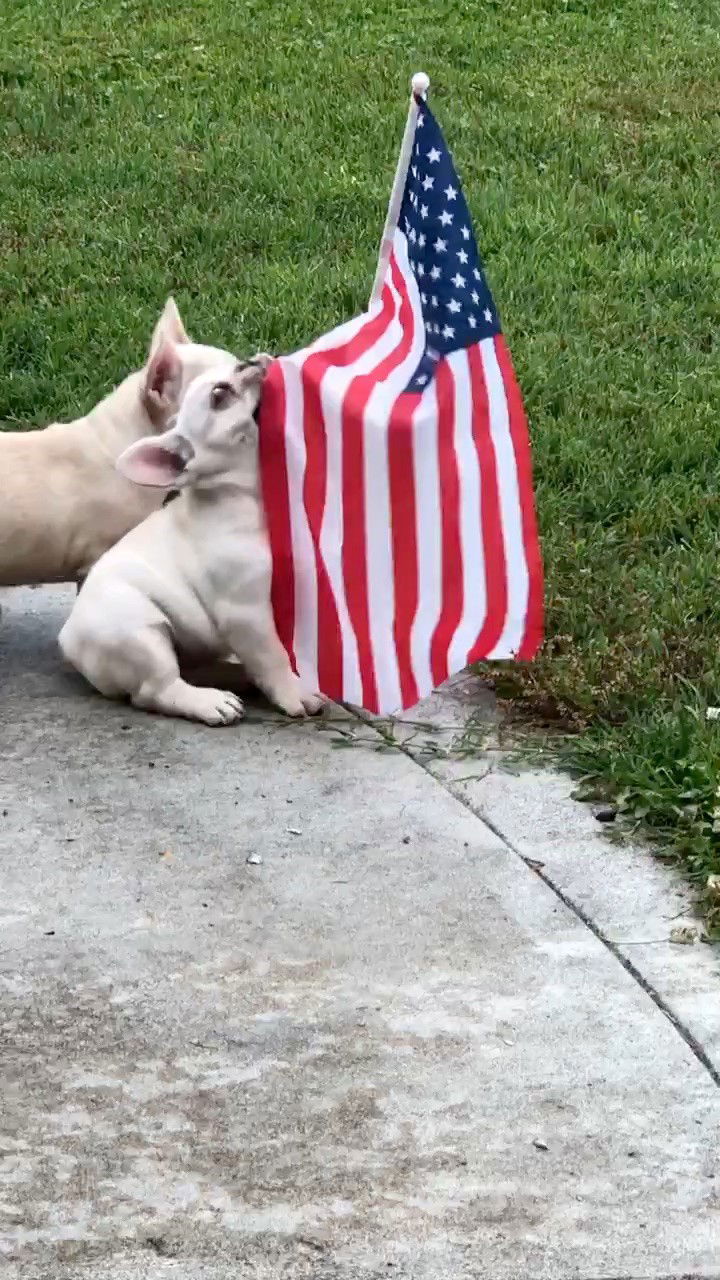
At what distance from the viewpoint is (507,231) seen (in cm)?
889

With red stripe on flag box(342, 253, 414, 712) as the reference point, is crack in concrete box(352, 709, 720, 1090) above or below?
below

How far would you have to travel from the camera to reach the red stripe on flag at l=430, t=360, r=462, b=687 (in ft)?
16.2

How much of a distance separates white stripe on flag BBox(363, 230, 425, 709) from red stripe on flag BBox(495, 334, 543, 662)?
9.9 inches

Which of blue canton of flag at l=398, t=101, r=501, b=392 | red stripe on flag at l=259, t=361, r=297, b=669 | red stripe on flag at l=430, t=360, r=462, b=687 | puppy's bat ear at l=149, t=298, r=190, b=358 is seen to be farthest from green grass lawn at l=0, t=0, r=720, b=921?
puppy's bat ear at l=149, t=298, r=190, b=358

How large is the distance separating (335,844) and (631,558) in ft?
6.47

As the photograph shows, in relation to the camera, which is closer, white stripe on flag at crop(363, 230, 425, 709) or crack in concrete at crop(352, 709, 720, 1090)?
crack in concrete at crop(352, 709, 720, 1090)

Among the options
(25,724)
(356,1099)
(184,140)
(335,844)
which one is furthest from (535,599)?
(184,140)

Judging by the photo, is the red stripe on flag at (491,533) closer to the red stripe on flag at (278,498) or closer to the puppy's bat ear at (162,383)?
the red stripe on flag at (278,498)

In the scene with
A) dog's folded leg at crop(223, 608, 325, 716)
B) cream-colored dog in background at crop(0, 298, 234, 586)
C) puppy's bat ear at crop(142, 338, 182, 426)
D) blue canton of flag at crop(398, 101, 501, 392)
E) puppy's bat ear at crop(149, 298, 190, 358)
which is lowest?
dog's folded leg at crop(223, 608, 325, 716)

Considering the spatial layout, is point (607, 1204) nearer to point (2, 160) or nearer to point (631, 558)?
point (631, 558)

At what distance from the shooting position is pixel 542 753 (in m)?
4.96

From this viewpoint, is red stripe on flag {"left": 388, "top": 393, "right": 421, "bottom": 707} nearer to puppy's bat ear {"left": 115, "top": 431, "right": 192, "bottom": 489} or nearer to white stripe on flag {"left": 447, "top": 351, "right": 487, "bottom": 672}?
white stripe on flag {"left": 447, "top": 351, "right": 487, "bottom": 672}

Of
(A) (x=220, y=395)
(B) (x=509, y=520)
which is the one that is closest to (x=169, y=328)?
(A) (x=220, y=395)

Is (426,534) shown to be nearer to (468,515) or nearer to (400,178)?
(468,515)
